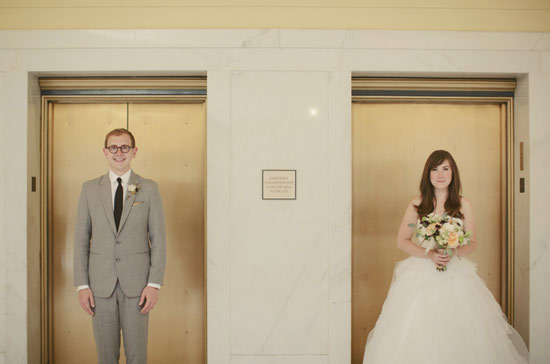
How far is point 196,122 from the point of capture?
3895 millimetres

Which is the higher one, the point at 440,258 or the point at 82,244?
the point at 82,244

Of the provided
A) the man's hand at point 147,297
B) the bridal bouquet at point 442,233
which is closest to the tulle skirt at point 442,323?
the bridal bouquet at point 442,233

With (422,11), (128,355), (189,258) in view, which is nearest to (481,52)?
(422,11)

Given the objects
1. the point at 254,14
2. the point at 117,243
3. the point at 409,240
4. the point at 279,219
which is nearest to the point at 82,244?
the point at 117,243

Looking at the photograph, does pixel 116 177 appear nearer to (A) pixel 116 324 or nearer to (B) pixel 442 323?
(A) pixel 116 324

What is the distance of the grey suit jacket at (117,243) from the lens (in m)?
2.93

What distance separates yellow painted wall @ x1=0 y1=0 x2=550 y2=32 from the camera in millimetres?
3559

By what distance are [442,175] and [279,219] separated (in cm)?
143

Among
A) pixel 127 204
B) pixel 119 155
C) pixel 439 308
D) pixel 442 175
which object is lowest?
pixel 439 308

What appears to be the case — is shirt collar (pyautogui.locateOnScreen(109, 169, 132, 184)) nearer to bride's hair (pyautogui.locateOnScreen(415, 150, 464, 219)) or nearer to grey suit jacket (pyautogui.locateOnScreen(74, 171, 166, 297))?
grey suit jacket (pyautogui.locateOnScreen(74, 171, 166, 297))

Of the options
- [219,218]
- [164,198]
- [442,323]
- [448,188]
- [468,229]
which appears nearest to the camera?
[442,323]

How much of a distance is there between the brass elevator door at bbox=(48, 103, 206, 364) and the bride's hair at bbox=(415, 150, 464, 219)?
6.78 ft

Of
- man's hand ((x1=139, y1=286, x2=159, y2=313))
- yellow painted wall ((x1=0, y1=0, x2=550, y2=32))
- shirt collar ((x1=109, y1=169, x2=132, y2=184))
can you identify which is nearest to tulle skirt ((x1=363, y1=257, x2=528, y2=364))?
man's hand ((x1=139, y1=286, x2=159, y2=313))

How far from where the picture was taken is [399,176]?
3977 millimetres
